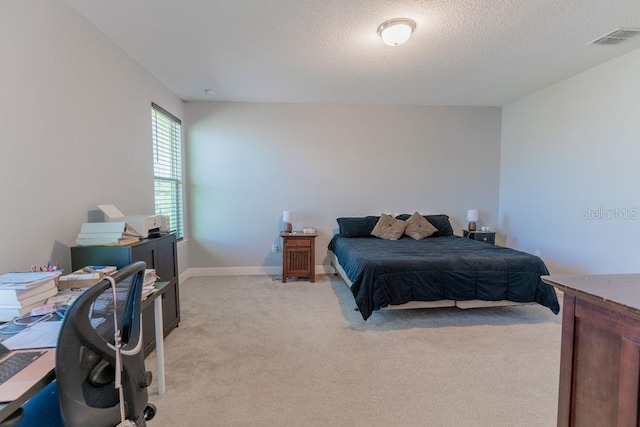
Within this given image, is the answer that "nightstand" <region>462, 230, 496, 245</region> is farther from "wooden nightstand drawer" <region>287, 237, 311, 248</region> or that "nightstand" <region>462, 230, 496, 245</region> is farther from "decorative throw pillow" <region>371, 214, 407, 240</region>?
"wooden nightstand drawer" <region>287, 237, 311, 248</region>

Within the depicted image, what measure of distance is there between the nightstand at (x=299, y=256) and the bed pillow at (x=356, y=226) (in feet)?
1.58

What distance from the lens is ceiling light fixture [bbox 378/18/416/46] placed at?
7.97 ft

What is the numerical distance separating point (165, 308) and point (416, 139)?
4.25 metres

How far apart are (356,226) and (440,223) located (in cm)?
132

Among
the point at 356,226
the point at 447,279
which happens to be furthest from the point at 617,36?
the point at 356,226

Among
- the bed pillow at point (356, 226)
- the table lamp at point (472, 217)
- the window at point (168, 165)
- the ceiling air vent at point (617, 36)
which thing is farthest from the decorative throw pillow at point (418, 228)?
the window at point (168, 165)

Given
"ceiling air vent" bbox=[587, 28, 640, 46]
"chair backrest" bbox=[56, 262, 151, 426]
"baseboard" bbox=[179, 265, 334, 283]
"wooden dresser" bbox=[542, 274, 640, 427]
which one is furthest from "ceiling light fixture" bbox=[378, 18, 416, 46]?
"baseboard" bbox=[179, 265, 334, 283]

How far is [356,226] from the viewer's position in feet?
15.0

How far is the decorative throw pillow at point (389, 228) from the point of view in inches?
173

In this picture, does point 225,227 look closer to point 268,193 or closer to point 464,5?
point 268,193

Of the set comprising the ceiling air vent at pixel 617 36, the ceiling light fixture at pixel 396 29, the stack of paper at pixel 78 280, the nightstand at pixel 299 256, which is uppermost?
the ceiling air vent at pixel 617 36

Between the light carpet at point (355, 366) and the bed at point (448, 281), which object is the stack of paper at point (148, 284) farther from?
the bed at point (448, 281)

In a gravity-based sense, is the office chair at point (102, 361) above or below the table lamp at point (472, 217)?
below

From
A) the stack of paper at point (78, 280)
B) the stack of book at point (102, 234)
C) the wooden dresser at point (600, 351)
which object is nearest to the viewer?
the wooden dresser at point (600, 351)
